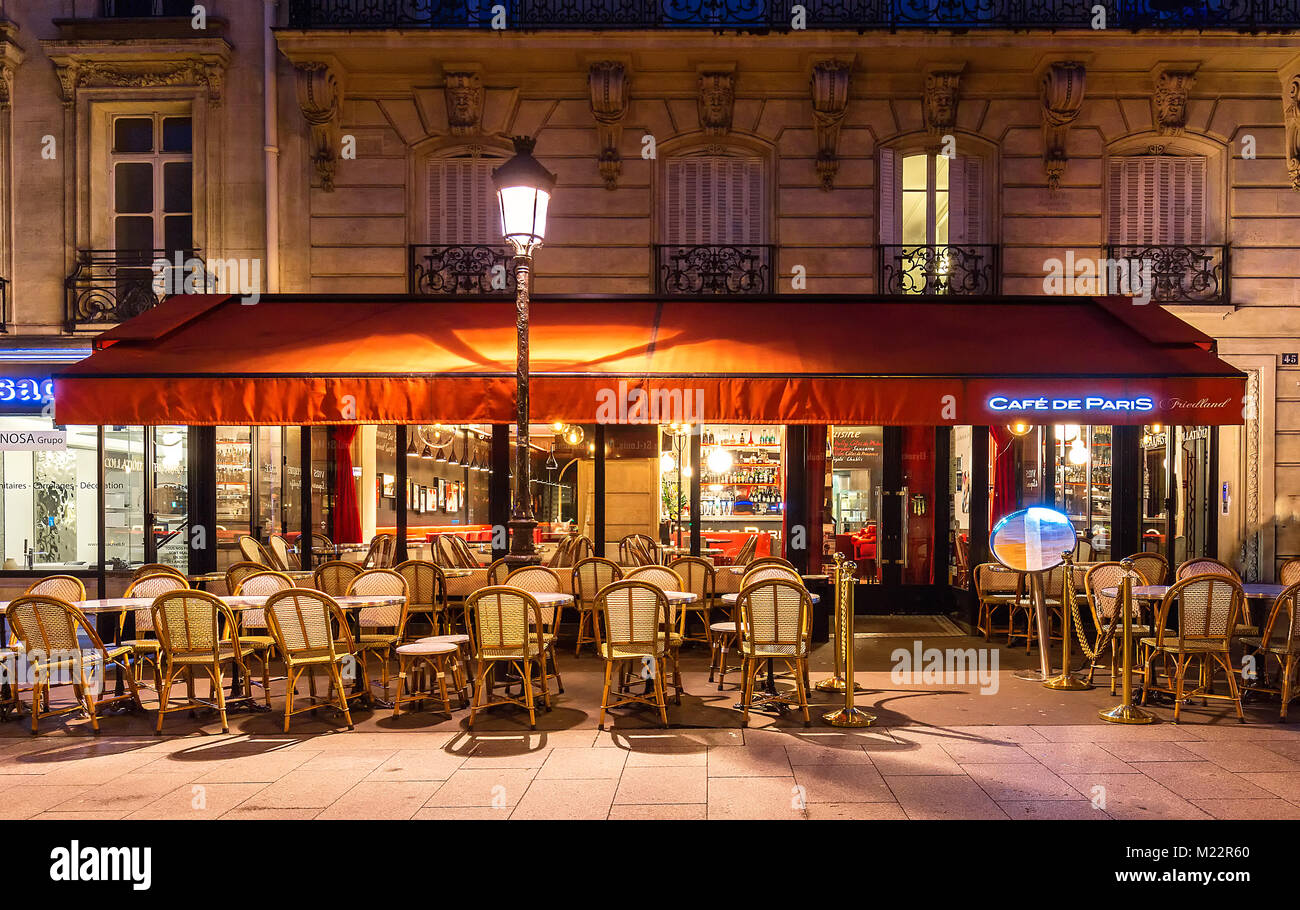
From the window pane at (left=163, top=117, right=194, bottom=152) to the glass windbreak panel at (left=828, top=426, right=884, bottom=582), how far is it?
965cm

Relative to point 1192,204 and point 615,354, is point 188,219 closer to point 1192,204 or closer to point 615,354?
point 615,354

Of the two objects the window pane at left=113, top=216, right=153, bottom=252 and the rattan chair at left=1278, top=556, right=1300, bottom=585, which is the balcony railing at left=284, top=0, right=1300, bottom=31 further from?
the rattan chair at left=1278, top=556, right=1300, bottom=585

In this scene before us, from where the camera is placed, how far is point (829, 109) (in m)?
11.4

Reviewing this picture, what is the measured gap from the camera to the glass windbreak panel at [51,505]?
12.7 meters

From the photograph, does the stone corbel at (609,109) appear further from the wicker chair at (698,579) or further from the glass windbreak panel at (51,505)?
the glass windbreak panel at (51,505)

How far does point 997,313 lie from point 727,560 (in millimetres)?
4632

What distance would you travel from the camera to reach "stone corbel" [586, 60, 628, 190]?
11.3m

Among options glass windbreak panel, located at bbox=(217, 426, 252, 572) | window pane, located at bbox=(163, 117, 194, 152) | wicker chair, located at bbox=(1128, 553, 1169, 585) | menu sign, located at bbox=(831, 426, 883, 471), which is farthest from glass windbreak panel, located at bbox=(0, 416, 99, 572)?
wicker chair, located at bbox=(1128, 553, 1169, 585)

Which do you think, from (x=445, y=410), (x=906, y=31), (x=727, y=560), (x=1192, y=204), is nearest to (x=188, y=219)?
(x=445, y=410)

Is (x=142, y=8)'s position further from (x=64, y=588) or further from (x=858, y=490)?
(x=858, y=490)

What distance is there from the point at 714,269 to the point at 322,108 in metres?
5.37

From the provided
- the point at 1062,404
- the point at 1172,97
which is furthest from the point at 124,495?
the point at 1172,97

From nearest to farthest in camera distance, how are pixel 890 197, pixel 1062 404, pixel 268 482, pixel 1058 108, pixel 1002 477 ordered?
pixel 1062 404, pixel 1058 108, pixel 890 197, pixel 1002 477, pixel 268 482

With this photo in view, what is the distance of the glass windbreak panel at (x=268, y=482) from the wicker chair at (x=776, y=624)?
7.30m
